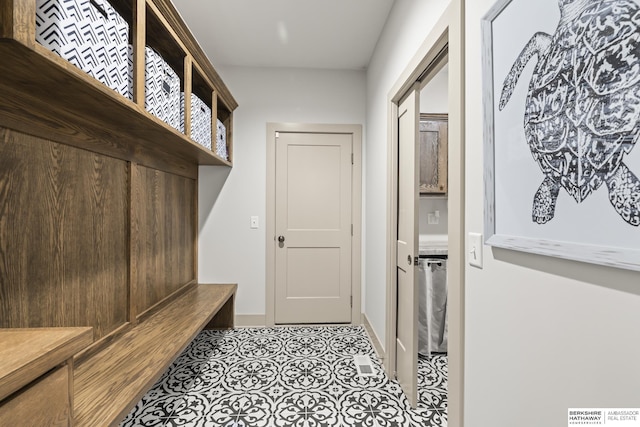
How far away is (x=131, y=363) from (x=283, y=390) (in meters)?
0.94

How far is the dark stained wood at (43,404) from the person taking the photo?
649mm

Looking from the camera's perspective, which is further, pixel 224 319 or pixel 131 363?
pixel 224 319

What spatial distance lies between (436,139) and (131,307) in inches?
107

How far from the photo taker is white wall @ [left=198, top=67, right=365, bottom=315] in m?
3.08

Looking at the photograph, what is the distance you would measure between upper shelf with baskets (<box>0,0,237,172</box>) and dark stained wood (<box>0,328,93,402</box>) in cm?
76

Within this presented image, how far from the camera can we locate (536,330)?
0.80 m

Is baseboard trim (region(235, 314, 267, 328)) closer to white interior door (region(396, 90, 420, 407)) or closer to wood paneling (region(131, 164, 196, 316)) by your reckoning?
wood paneling (region(131, 164, 196, 316))

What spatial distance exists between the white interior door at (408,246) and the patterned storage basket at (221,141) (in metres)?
1.59

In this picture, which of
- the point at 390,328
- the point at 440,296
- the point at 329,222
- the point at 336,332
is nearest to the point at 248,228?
the point at 329,222

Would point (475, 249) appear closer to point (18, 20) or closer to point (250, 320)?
point (18, 20)

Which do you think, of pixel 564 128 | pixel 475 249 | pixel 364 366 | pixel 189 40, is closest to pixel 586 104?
pixel 564 128

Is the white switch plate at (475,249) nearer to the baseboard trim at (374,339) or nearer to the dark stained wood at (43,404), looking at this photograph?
the dark stained wood at (43,404)

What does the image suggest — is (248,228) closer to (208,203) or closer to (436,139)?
(208,203)

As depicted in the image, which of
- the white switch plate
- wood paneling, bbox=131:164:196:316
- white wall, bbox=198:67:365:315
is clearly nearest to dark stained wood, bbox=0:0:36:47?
wood paneling, bbox=131:164:196:316
